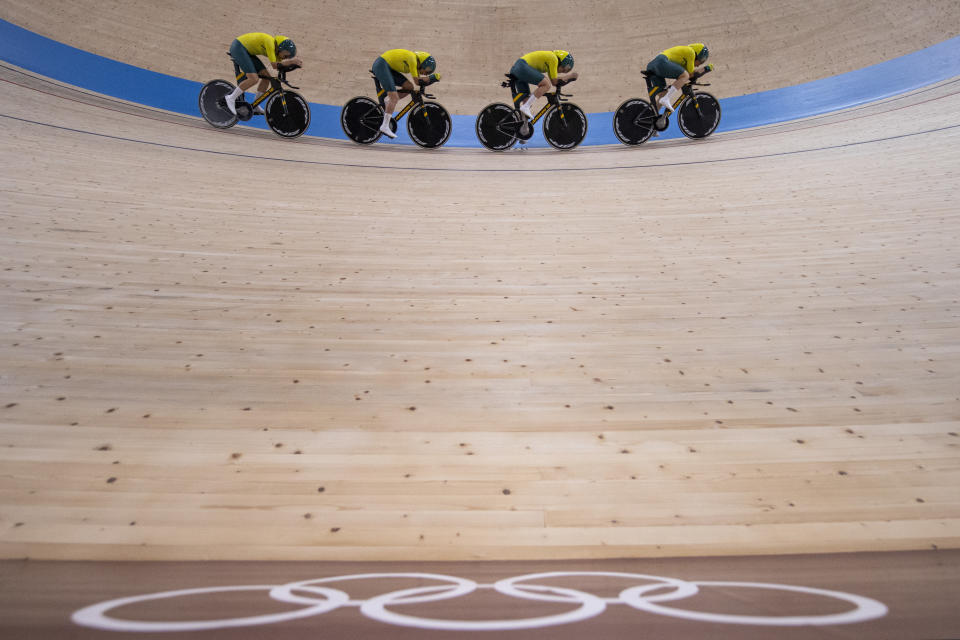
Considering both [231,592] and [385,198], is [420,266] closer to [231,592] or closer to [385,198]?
[385,198]

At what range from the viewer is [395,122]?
18.7ft

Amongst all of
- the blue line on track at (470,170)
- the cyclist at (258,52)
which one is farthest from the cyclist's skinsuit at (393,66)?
the blue line on track at (470,170)

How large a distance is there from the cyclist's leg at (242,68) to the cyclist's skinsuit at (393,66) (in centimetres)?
111

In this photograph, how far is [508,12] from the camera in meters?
8.65

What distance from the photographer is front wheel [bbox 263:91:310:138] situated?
573 cm

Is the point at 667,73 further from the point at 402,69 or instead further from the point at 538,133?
the point at 402,69

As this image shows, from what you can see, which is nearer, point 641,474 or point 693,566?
point 693,566

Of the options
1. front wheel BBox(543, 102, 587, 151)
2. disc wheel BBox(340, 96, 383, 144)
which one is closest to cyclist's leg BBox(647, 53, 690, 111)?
front wheel BBox(543, 102, 587, 151)

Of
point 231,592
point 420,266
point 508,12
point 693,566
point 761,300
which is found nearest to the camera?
point 231,592

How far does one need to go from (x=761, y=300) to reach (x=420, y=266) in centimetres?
142

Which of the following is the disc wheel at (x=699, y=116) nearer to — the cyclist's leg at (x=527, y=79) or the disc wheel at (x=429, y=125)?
the cyclist's leg at (x=527, y=79)

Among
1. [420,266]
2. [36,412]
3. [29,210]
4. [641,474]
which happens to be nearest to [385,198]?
[420,266]

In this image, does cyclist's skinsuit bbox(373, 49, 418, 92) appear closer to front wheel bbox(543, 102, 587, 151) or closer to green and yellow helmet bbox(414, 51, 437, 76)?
green and yellow helmet bbox(414, 51, 437, 76)

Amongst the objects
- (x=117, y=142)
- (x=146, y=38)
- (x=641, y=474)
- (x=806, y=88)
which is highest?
(x=146, y=38)
